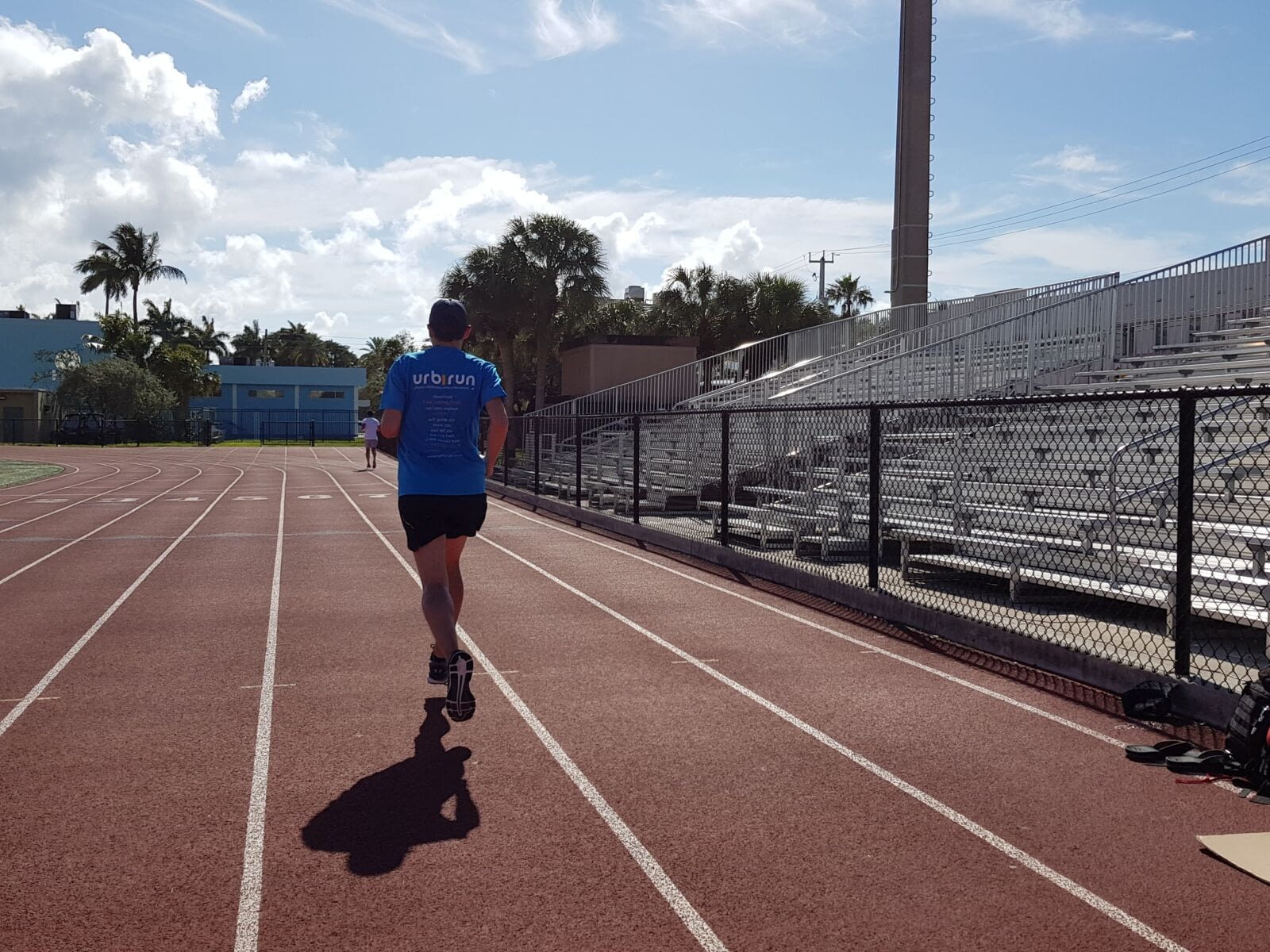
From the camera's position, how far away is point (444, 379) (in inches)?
231

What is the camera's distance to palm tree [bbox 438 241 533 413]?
41750 millimetres

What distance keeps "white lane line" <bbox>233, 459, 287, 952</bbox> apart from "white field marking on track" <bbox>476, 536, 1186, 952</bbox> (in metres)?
2.63

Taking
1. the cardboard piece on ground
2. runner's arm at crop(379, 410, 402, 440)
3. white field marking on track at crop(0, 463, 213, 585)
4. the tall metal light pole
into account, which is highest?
the tall metal light pole

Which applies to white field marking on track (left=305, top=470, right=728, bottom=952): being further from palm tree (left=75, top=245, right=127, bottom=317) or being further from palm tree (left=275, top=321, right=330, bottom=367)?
palm tree (left=275, top=321, right=330, bottom=367)

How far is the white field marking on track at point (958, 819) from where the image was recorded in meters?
3.59

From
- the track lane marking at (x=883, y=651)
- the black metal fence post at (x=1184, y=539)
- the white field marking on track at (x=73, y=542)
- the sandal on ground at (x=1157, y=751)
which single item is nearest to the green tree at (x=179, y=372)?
the white field marking on track at (x=73, y=542)

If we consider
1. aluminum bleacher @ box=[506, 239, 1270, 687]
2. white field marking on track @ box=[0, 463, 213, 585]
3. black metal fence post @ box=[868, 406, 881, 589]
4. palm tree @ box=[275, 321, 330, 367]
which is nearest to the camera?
aluminum bleacher @ box=[506, 239, 1270, 687]

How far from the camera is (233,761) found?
5250 millimetres

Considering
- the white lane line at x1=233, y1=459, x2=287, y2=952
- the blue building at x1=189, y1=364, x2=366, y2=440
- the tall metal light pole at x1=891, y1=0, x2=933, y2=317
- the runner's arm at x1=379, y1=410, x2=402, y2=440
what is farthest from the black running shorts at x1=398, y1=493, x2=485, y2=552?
the blue building at x1=189, y1=364, x2=366, y2=440

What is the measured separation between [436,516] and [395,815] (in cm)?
174

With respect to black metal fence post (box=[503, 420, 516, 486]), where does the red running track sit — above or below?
below

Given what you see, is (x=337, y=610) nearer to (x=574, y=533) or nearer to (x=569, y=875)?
(x=569, y=875)

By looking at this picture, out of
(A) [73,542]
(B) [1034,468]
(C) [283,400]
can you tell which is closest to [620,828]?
(B) [1034,468]

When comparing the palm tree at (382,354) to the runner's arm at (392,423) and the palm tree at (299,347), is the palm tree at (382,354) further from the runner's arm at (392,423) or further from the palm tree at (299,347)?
the runner's arm at (392,423)
